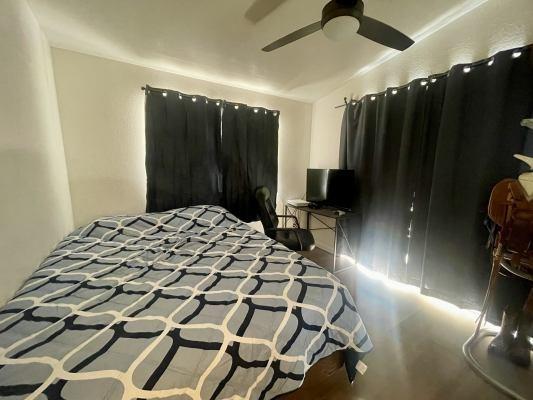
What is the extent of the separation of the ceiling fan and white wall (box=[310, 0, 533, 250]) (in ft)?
2.60

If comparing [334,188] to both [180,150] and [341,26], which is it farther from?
[180,150]

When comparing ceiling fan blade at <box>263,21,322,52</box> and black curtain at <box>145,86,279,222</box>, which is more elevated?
ceiling fan blade at <box>263,21,322,52</box>

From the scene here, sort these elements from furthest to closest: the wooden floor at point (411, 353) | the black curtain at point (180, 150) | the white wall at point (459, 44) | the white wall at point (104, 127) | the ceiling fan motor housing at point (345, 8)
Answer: the black curtain at point (180, 150) → the white wall at point (104, 127) → the white wall at point (459, 44) → the wooden floor at point (411, 353) → the ceiling fan motor housing at point (345, 8)

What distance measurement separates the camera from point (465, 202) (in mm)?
1775

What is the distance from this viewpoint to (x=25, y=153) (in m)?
1.35

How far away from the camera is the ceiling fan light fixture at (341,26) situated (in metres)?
1.16

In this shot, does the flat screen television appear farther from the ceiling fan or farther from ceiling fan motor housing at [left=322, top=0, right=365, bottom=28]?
ceiling fan motor housing at [left=322, top=0, right=365, bottom=28]

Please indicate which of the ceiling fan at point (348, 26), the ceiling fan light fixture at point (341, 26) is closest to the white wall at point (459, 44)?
the ceiling fan at point (348, 26)

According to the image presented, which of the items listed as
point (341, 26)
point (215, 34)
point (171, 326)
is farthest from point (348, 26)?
point (171, 326)

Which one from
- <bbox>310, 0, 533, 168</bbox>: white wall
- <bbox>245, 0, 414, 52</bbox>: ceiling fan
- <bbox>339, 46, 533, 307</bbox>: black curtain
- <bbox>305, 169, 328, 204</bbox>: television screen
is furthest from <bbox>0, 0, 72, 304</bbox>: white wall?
<bbox>310, 0, 533, 168</bbox>: white wall

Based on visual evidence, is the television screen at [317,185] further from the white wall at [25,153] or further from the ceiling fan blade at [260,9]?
the white wall at [25,153]

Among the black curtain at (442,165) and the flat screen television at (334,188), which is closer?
the black curtain at (442,165)

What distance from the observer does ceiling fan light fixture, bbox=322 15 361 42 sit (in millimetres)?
1164

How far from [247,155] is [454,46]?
2.29 meters
